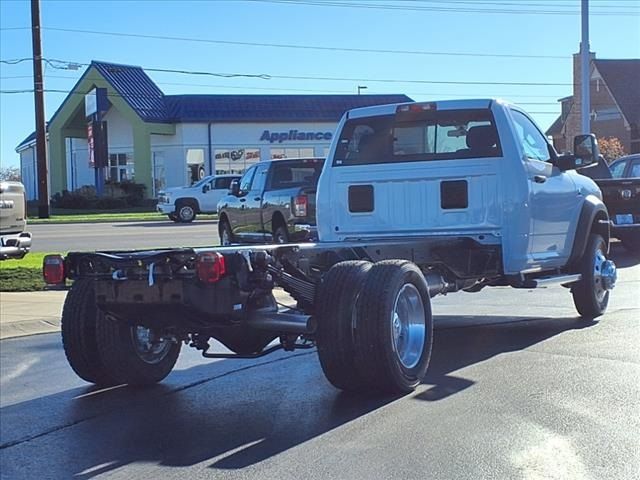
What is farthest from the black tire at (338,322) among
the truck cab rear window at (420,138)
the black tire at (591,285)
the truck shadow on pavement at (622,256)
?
the truck shadow on pavement at (622,256)

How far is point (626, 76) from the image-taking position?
54438 millimetres

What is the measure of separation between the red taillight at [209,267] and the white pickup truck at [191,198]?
95.5 feet

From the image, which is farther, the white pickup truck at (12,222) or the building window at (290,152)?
the building window at (290,152)

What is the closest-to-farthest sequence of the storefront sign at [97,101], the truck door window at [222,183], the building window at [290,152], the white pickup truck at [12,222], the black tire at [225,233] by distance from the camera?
1. the white pickup truck at [12,222]
2. the black tire at [225,233]
3. the truck door window at [222,183]
4. the storefront sign at [97,101]
5. the building window at [290,152]

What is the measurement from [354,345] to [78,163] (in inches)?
2089

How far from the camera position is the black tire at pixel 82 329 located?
6.76m

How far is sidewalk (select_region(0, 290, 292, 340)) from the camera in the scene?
34.7ft

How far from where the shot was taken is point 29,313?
11.4m

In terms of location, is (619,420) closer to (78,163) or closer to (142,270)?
(142,270)

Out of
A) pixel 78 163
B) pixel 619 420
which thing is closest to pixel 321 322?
pixel 619 420

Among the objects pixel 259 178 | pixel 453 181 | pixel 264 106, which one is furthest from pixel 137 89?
pixel 453 181

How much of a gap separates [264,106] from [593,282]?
45106 mm

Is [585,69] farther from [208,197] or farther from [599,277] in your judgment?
[599,277]

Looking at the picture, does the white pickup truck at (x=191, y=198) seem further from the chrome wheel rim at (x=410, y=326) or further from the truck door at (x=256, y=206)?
the chrome wheel rim at (x=410, y=326)
